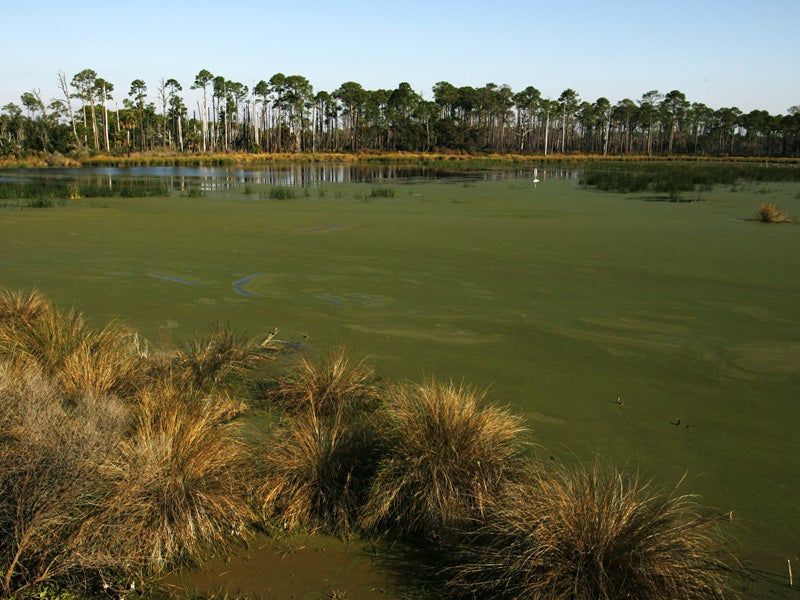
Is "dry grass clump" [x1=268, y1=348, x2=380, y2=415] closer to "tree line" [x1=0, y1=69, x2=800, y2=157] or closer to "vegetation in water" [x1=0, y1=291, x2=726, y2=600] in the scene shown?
"vegetation in water" [x1=0, y1=291, x2=726, y2=600]

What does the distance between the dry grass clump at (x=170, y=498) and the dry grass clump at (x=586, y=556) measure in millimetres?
948

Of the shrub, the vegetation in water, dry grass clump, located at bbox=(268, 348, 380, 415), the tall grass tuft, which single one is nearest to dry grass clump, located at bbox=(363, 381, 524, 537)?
the vegetation in water

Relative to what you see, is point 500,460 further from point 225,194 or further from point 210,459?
point 225,194

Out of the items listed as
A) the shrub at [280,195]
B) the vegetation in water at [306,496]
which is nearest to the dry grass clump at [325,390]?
the vegetation in water at [306,496]

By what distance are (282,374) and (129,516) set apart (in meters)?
2.02

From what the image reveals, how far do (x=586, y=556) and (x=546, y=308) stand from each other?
416 centimetres

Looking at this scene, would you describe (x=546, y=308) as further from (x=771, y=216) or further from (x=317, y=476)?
(x=771, y=216)

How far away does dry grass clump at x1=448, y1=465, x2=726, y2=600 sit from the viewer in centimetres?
203

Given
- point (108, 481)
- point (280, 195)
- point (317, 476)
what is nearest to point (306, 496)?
point (317, 476)

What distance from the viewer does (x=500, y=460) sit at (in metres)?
2.74

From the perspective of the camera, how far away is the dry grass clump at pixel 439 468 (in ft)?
8.48

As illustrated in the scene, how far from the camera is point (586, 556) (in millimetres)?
2094

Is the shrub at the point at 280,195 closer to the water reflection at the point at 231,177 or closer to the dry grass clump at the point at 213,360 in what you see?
the water reflection at the point at 231,177

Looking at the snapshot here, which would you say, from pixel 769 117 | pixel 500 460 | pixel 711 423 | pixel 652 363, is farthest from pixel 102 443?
pixel 769 117
